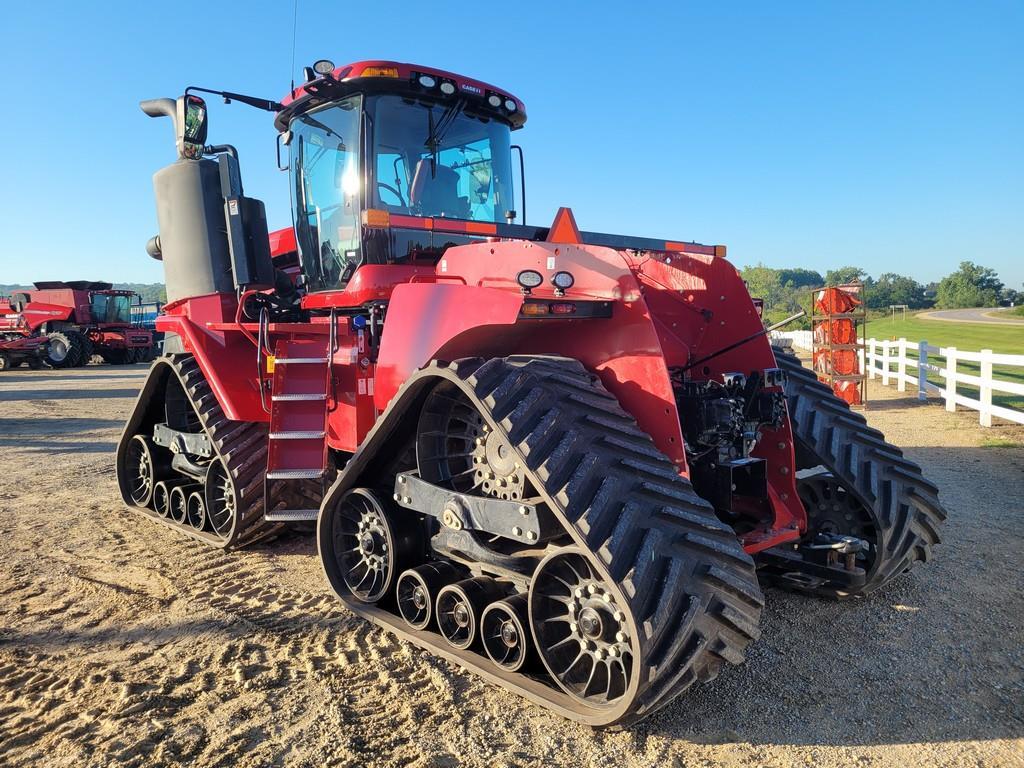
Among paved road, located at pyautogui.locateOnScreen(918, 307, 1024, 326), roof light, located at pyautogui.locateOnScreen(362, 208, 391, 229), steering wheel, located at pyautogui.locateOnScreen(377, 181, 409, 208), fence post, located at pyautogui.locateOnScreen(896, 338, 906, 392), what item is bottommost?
paved road, located at pyautogui.locateOnScreen(918, 307, 1024, 326)

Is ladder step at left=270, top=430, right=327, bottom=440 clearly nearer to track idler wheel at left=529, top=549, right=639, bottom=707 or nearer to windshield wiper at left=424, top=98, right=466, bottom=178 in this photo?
windshield wiper at left=424, top=98, right=466, bottom=178

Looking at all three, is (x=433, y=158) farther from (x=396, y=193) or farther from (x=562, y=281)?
(x=562, y=281)

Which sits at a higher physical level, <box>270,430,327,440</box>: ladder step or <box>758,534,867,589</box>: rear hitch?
<box>270,430,327,440</box>: ladder step

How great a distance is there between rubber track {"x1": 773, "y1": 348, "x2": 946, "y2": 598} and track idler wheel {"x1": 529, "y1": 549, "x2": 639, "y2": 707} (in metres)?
1.93

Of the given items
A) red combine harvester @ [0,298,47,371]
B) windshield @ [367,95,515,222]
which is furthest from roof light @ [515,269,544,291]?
red combine harvester @ [0,298,47,371]

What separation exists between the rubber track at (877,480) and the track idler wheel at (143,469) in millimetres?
5531

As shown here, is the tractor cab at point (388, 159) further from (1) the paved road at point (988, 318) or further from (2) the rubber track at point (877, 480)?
(1) the paved road at point (988, 318)

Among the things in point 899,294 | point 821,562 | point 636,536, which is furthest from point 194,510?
point 899,294

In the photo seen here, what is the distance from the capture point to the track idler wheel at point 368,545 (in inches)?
160

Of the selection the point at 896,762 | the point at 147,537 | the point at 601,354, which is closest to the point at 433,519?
the point at 601,354

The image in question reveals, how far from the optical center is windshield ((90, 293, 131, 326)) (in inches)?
1193

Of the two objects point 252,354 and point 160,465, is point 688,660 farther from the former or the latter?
point 160,465

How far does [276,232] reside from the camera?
7.44 m

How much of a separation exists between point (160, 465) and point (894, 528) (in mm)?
6057
